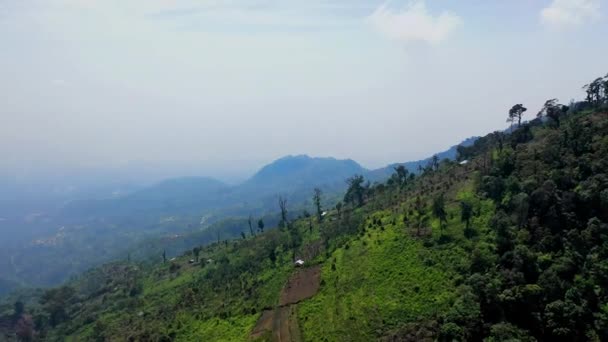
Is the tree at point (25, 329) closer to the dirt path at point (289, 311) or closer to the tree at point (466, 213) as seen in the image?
the dirt path at point (289, 311)

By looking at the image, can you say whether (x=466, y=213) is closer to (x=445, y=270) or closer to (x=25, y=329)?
(x=445, y=270)

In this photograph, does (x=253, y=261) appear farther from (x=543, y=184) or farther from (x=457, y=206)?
(x=543, y=184)

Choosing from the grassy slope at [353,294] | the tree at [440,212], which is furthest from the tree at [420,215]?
the tree at [440,212]

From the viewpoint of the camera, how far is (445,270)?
64688 mm

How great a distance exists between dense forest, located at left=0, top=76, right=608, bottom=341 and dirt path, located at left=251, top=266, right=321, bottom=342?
0.85ft

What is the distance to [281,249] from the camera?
10412 cm

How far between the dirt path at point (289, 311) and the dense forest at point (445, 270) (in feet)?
0.85

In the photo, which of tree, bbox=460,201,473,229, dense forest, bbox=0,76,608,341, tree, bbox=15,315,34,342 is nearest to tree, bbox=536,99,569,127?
dense forest, bbox=0,76,608,341

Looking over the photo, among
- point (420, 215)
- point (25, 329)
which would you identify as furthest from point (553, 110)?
point (25, 329)

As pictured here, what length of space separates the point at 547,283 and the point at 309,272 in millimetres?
40757

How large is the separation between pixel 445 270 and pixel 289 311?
25.2 meters

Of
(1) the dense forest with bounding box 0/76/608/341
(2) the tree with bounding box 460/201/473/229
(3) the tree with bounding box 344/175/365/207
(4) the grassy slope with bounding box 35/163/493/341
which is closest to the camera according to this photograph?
(1) the dense forest with bounding box 0/76/608/341

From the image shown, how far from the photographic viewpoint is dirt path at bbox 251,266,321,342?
2489 inches

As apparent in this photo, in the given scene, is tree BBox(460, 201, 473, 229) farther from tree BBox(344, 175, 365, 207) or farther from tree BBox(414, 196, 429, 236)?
tree BBox(344, 175, 365, 207)
